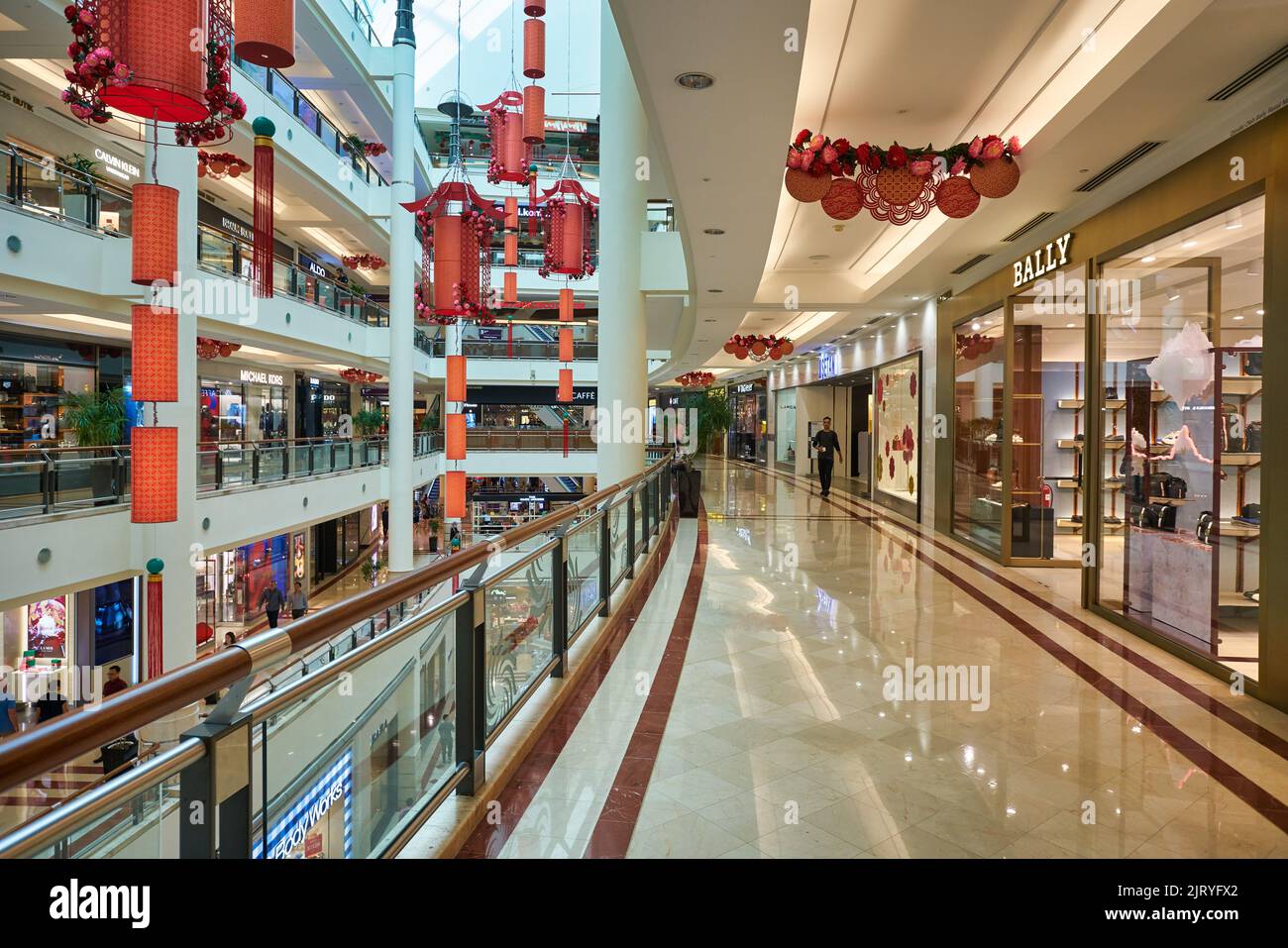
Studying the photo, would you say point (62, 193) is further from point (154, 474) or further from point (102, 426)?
point (154, 474)

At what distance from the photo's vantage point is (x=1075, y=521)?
9109mm

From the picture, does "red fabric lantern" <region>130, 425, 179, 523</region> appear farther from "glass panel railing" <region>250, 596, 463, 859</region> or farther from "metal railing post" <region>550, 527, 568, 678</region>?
"glass panel railing" <region>250, 596, 463, 859</region>

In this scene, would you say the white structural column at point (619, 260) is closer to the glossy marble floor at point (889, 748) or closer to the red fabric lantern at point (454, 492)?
the glossy marble floor at point (889, 748)

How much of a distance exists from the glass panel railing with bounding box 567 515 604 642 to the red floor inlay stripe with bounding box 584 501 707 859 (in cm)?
56

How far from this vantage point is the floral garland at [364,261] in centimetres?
2102

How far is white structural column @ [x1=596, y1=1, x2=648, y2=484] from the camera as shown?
Answer: 28.9ft

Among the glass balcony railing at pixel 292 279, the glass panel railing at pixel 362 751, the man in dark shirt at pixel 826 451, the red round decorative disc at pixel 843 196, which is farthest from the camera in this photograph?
the man in dark shirt at pixel 826 451

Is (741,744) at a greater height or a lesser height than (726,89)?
lesser

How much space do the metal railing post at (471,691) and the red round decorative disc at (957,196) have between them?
4.31m

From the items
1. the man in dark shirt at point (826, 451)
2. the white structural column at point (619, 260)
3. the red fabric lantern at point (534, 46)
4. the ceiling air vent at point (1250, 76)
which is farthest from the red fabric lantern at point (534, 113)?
the man in dark shirt at point (826, 451)

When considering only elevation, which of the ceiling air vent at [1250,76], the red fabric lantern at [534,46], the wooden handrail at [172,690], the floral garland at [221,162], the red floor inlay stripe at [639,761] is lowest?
the red floor inlay stripe at [639,761]
